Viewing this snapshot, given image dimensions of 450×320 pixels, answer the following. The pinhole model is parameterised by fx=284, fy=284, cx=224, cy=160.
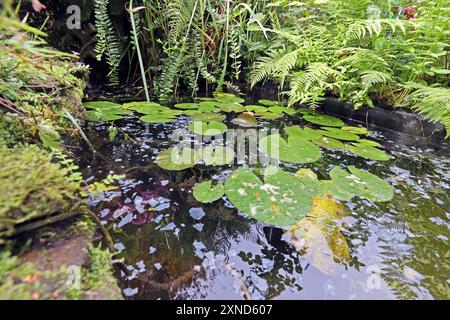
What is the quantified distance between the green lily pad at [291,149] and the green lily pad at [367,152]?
0.68ft

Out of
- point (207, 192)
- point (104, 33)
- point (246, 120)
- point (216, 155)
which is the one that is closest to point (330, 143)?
point (246, 120)

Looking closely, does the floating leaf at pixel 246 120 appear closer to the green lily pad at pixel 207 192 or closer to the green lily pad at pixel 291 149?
the green lily pad at pixel 291 149

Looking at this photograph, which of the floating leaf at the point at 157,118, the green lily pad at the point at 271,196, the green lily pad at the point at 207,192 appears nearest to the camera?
the green lily pad at the point at 271,196

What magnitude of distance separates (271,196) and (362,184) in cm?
42

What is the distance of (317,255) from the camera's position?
0.83m

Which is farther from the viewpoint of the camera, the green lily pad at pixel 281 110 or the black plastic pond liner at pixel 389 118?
the green lily pad at pixel 281 110

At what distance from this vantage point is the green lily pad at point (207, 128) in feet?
5.07

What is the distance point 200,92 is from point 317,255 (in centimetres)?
200

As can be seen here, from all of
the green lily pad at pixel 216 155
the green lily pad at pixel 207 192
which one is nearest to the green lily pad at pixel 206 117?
the green lily pad at pixel 216 155

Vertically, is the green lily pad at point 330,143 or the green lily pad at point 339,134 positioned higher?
the green lily pad at point 339,134

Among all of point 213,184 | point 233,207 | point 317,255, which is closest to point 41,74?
point 213,184

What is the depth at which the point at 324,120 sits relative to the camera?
A: 1.88 meters

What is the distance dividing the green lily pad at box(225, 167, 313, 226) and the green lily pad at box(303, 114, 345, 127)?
814mm

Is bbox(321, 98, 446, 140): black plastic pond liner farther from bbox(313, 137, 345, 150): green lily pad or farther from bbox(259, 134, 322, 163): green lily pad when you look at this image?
bbox(259, 134, 322, 163): green lily pad
